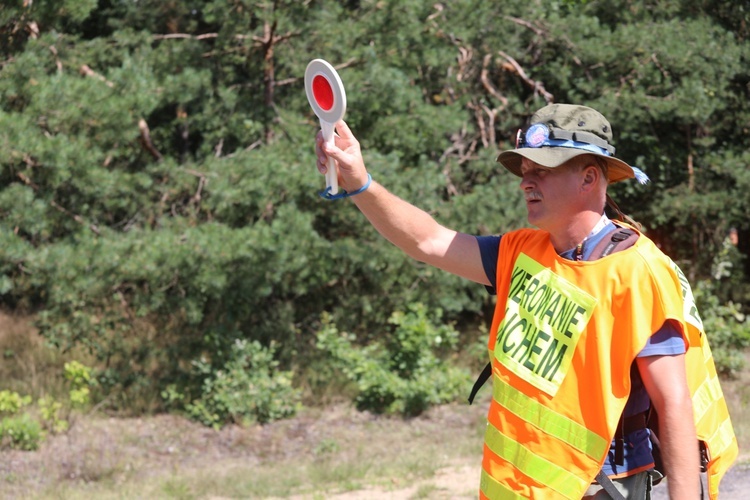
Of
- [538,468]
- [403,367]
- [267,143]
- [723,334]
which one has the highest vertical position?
[267,143]

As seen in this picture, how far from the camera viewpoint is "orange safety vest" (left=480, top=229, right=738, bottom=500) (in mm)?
2316

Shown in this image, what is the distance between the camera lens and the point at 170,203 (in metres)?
8.00

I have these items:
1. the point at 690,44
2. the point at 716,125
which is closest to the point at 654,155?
the point at 716,125

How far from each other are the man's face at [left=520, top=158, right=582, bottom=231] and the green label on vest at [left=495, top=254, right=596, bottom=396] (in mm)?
142

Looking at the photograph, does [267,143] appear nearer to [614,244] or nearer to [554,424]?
[614,244]

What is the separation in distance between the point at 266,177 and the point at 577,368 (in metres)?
5.19

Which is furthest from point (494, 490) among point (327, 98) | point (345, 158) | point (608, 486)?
point (327, 98)

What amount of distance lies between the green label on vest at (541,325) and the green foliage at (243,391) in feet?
18.3

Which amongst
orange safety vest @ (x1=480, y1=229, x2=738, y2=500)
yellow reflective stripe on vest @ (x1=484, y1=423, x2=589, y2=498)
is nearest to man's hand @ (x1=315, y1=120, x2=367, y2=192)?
orange safety vest @ (x1=480, y1=229, x2=738, y2=500)

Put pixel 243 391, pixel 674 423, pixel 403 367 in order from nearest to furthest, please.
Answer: pixel 674 423, pixel 243 391, pixel 403 367

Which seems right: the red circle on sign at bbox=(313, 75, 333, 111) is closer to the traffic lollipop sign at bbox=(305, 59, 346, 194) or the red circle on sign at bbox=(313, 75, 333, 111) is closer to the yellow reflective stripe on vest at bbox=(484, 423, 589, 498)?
the traffic lollipop sign at bbox=(305, 59, 346, 194)

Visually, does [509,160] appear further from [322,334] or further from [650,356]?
[322,334]

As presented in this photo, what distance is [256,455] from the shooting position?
730 cm

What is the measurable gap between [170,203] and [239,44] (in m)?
1.53
